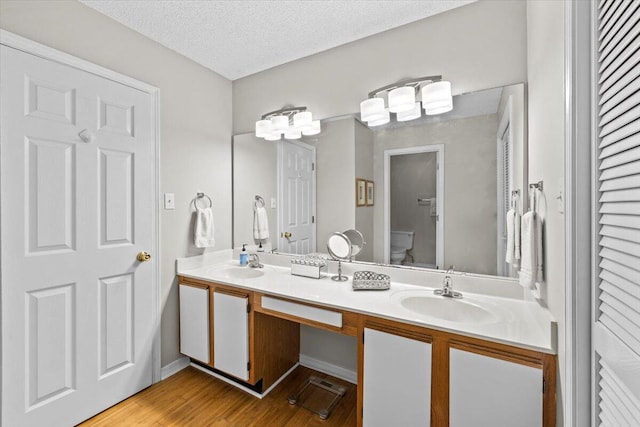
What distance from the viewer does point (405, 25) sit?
1.78m

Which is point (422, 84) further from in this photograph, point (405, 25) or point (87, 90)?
point (87, 90)

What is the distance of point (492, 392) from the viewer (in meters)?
1.08

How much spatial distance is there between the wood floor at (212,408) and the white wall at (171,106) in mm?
291

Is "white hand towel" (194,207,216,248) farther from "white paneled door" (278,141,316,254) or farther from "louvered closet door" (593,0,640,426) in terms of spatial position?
"louvered closet door" (593,0,640,426)

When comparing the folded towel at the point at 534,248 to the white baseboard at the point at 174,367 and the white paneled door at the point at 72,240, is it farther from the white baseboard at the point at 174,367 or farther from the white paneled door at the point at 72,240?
the white baseboard at the point at 174,367

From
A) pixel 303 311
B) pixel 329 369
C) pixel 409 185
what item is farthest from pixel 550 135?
pixel 329 369

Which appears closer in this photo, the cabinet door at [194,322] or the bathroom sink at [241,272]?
the cabinet door at [194,322]

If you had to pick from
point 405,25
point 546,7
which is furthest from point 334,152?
point 546,7

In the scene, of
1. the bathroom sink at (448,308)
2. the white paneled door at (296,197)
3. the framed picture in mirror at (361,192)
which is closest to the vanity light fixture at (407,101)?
the framed picture in mirror at (361,192)

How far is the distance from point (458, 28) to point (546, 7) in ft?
2.04

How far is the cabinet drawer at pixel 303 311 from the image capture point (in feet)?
4.76

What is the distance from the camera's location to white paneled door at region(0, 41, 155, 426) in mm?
1385

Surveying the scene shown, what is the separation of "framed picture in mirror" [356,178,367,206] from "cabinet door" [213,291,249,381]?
96 cm

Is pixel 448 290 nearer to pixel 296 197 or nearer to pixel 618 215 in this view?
pixel 618 215
